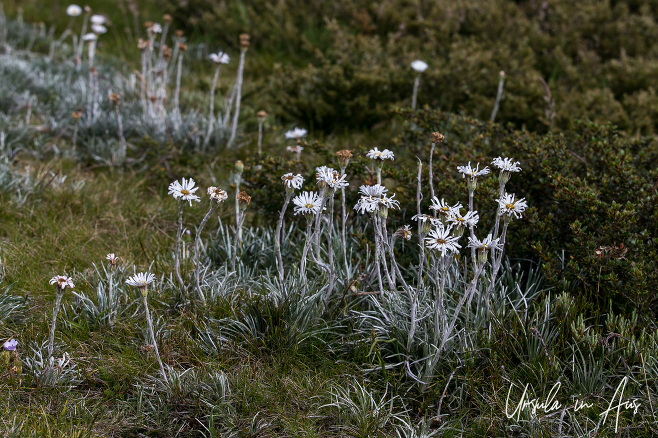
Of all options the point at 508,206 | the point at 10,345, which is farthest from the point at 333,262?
the point at 10,345

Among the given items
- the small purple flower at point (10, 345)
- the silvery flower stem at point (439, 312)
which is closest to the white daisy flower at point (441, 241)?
the silvery flower stem at point (439, 312)

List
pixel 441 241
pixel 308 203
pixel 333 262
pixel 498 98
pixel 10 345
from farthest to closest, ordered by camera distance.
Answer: pixel 498 98
pixel 333 262
pixel 308 203
pixel 10 345
pixel 441 241

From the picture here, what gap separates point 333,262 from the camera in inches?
125

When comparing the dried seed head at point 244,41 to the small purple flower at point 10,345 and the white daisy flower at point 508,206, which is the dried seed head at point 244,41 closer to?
the white daisy flower at point 508,206

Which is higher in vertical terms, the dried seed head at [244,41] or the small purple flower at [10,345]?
the dried seed head at [244,41]

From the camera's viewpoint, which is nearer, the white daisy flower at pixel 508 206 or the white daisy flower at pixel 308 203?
the white daisy flower at pixel 508 206

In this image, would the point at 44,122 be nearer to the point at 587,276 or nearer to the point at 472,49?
the point at 472,49

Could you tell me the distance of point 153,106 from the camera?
5039mm

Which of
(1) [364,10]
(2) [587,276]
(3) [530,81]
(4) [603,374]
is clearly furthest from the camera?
(1) [364,10]

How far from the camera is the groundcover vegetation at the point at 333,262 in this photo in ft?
8.61

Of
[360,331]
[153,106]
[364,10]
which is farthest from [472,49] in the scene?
[360,331]

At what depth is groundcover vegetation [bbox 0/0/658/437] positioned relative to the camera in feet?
8.61

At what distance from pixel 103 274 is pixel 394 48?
154 inches

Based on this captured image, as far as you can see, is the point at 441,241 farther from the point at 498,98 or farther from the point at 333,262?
the point at 498,98
